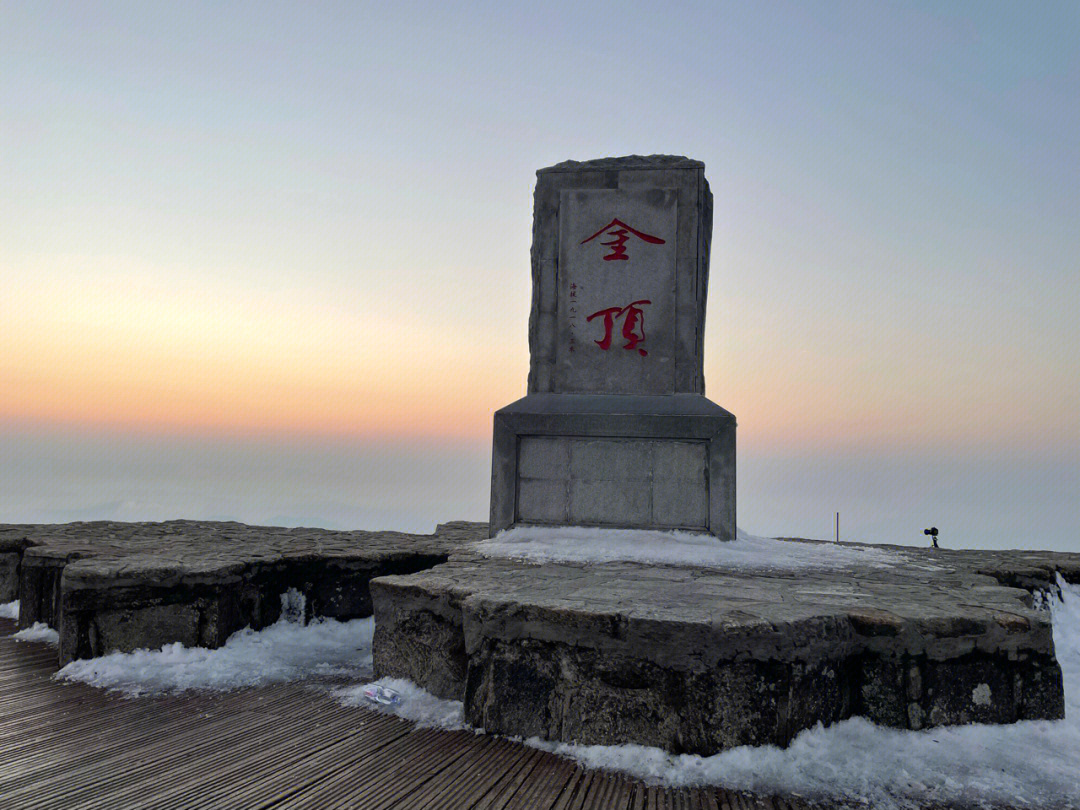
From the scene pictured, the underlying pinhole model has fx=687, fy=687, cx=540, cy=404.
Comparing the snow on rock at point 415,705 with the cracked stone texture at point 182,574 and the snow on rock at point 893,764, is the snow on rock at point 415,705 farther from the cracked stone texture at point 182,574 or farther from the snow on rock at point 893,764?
the cracked stone texture at point 182,574

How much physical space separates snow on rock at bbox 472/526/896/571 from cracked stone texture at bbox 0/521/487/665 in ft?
2.15

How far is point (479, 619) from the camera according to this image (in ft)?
10.2

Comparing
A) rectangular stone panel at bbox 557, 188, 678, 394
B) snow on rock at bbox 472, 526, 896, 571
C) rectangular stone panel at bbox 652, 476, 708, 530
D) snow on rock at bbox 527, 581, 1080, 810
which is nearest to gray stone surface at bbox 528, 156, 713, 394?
rectangular stone panel at bbox 557, 188, 678, 394

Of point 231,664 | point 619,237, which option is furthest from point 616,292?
point 231,664

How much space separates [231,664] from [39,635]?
2.01 metres

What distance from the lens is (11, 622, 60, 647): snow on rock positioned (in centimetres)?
480

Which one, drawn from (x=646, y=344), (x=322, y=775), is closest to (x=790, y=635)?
(x=322, y=775)

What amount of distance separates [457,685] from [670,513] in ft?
10.00

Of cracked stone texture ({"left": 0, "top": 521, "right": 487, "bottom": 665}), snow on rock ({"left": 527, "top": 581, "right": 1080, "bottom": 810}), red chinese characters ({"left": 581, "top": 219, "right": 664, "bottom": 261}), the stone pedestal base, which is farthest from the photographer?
red chinese characters ({"left": 581, "top": 219, "right": 664, "bottom": 261})

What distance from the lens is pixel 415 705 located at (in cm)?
329

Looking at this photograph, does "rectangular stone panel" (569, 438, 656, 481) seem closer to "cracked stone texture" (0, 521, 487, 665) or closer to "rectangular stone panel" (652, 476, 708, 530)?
"rectangular stone panel" (652, 476, 708, 530)

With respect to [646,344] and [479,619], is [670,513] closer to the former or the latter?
[646,344]

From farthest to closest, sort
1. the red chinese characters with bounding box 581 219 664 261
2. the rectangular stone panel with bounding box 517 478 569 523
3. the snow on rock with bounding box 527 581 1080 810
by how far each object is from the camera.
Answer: the red chinese characters with bounding box 581 219 664 261 < the rectangular stone panel with bounding box 517 478 569 523 < the snow on rock with bounding box 527 581 1080 810

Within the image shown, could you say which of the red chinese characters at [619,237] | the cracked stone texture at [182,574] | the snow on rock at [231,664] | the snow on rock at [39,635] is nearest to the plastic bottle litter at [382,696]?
the snow on rock at [231,664]
